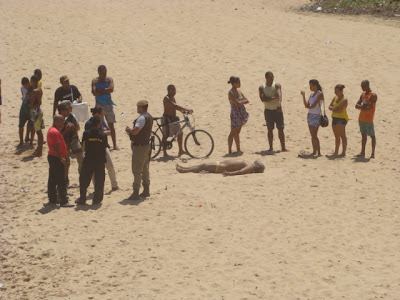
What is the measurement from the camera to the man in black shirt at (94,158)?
35.9 feet

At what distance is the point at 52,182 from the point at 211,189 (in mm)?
2680

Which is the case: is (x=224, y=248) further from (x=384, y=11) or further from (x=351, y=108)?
(x=384, y=11)

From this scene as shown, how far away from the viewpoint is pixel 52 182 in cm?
1107

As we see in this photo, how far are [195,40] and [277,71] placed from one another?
11.6ft

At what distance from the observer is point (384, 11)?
26.8 metres

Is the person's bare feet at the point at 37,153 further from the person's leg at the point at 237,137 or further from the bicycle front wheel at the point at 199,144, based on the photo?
the person's leg at the point at 237,137

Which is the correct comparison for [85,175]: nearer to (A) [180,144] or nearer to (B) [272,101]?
(A) [180,144]

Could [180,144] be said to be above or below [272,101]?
below

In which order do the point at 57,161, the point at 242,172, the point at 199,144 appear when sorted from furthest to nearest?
the point at 199,144, the point at 242,172, the point at 57,161

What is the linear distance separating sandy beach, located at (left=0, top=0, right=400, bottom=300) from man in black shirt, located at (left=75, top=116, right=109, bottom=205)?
11.0 inches

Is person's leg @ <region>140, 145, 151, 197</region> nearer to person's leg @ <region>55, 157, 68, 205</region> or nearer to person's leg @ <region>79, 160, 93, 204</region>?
person's leg @ <region>79, 160, 93, 204</region>

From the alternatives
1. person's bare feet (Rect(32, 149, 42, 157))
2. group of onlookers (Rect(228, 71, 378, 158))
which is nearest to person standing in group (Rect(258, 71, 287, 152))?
group of onlookers (Rect(228, 71, 378, 158))

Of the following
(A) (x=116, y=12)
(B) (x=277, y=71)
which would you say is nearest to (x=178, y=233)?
(B) (x=277, y=71)

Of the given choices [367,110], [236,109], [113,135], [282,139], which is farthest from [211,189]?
[367,110]
